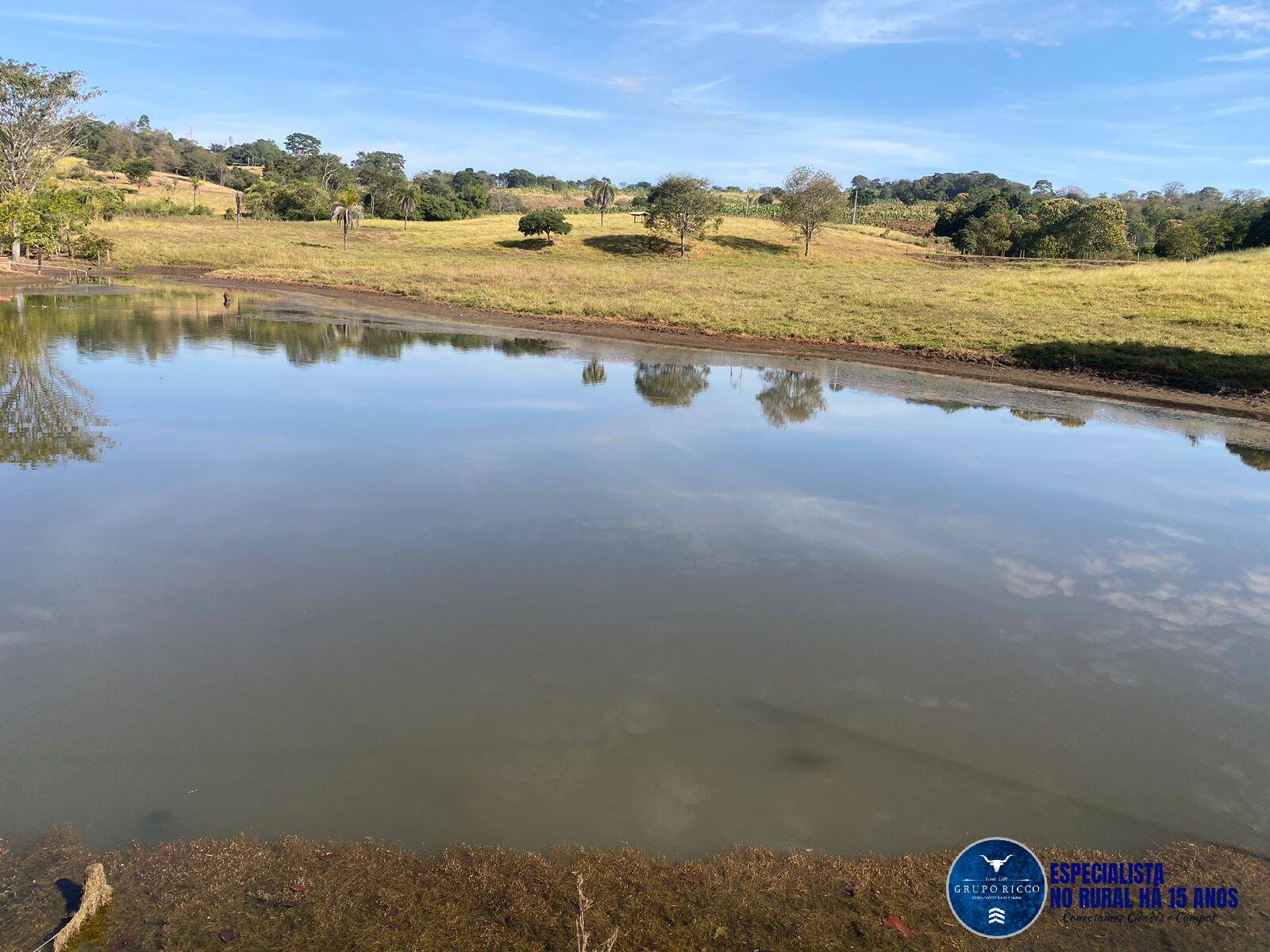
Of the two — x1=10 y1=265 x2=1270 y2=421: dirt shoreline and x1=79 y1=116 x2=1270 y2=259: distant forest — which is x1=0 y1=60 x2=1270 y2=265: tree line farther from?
x1=10 y1=265 x2=1270 y2=421: dirt shoreline

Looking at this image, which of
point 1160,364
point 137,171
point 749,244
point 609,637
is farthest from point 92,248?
point 137,171

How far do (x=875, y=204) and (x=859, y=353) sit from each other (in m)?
99.6

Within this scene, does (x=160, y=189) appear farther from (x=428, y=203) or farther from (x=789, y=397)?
(x=789, y=397)

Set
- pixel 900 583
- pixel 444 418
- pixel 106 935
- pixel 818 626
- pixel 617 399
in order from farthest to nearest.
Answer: pixel 617 399 < pixel 444 418 < pixel 900 583 < pixel 818 626 < pixel 106 935

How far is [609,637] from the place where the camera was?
235 inches

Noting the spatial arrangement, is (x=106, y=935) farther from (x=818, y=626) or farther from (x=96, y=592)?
(x=818, y=626)

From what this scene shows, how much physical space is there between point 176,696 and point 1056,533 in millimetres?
8324

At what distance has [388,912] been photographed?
138 inches

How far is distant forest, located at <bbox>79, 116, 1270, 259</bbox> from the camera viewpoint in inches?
2464

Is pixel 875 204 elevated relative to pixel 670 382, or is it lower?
elevated

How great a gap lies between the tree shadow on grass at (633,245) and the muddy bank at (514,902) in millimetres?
56865

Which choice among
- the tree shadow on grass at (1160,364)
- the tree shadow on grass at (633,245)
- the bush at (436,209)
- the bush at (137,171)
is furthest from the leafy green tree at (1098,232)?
the bush at (137,171)

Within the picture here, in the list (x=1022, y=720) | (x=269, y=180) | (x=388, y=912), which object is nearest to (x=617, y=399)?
(x=1022, y=720)

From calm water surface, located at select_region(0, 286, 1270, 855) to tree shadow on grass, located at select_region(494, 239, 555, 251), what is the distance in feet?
159
